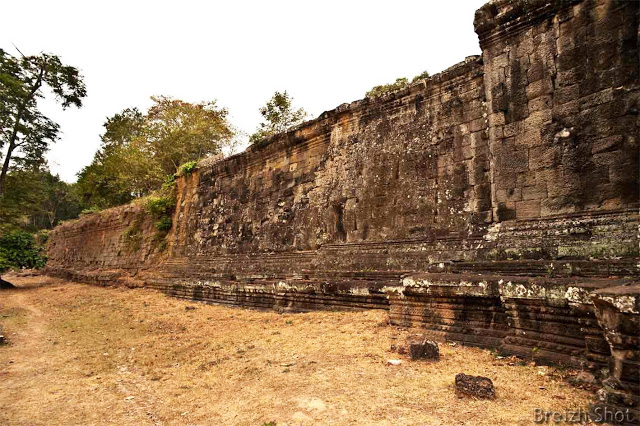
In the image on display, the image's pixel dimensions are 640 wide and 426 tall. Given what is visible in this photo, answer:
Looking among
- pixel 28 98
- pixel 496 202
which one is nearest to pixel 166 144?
pixel 28 98

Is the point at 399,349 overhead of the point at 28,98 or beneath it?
beneath

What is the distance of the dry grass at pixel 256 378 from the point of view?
2891mm

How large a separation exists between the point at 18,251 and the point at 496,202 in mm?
19528

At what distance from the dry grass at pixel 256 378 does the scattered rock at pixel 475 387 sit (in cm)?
9

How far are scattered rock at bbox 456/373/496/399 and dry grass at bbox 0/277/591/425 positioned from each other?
88mm

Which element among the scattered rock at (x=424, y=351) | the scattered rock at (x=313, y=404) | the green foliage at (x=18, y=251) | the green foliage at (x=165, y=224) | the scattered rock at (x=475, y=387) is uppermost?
the green foliage at (x=165, y=224)

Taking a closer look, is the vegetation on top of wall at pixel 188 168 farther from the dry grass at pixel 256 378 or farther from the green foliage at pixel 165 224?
the dry grass at pixel 256 378

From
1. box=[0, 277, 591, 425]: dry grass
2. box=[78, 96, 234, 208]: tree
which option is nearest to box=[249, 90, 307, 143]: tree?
box=[78, 96, 234, 208]: tree

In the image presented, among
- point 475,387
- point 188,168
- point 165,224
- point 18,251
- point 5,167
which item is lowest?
point 475,387

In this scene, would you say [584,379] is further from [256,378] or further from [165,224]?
[165,224]

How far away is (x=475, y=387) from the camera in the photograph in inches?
116

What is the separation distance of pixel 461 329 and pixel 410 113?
13.1 ft

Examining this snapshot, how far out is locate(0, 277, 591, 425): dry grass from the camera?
9.48ft

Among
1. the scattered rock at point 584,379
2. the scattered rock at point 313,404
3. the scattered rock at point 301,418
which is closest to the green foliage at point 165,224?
the scattered rock at point 313,404
